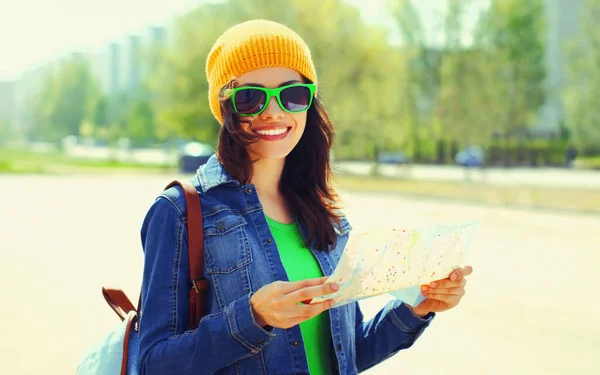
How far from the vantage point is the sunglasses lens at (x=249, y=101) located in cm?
203

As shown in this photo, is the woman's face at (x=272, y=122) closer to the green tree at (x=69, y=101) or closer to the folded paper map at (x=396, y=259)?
the folded paper map at (x=396, y=259)

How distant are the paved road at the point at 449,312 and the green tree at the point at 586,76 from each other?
58.8 feet

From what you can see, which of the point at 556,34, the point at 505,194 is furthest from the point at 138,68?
the point at 505,194

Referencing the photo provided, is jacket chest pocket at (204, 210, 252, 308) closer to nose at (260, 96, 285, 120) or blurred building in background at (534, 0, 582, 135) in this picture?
nose at (260, 96, 285, 120)

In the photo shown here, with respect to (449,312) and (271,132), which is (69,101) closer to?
(449,312)

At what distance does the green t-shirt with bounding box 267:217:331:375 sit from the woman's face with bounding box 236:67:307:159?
0.65 feet

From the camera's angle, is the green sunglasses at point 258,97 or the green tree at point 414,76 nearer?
the green sunglasses at point 258,97

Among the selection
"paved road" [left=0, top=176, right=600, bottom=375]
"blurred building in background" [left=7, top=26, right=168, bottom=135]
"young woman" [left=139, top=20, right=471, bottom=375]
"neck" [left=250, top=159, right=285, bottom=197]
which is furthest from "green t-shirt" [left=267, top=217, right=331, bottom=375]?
"blurred building in background" [left=7, top=26, right=168, bottom=135]

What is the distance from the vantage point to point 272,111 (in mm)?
2068

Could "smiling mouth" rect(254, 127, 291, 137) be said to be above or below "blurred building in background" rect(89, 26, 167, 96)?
below

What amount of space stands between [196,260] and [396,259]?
0.48m

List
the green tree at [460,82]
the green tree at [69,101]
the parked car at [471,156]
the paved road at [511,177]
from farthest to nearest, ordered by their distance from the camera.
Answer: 1. the green tree at [69,101]
2. the parked car at [471,156]
3. the green tree at [460,82]
4. the paved road at [511,177]

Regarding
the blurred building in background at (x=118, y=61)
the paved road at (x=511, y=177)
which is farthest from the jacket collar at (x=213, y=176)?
the blurred building in background at (x=118, y=61)

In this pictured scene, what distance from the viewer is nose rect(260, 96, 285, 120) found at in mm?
2061
